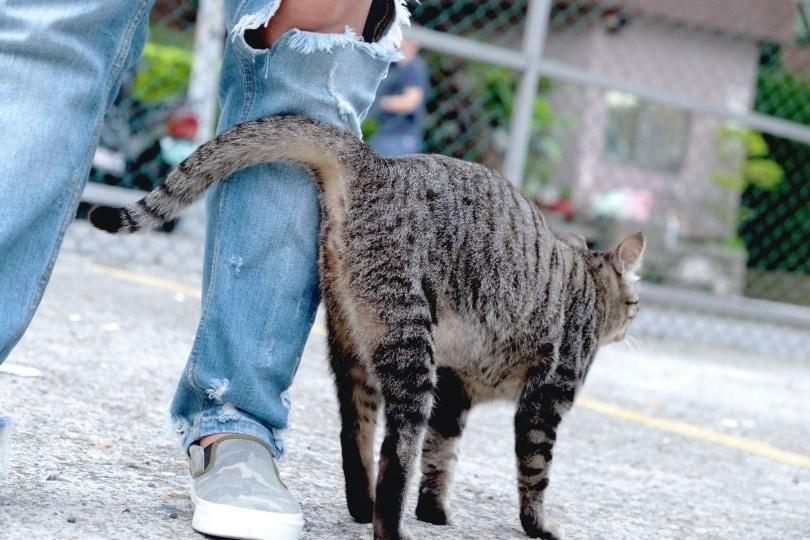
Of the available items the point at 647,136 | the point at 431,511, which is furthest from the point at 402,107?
the point at 647,136

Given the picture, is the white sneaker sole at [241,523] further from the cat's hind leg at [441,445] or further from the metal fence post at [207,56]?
the metal fence post at [207,56]

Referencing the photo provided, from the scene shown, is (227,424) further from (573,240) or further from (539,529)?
(573,240)

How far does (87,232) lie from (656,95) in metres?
3.52

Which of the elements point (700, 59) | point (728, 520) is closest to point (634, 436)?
point (728, 520)

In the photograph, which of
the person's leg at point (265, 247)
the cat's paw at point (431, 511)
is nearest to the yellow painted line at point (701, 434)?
the cat's paw at point (431, 511)

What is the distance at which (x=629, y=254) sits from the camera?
330 cm

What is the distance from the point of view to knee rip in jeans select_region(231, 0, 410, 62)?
237cm

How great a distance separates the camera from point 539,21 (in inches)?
265

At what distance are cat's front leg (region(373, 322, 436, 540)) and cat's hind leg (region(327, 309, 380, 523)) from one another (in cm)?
17

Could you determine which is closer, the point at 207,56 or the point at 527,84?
the point at 207,56

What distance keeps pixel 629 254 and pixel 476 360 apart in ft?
2.43

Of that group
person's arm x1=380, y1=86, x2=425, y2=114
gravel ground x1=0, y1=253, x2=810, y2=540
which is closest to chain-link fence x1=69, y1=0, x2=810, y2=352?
person's arm x1=380, y1=86, x2=425, y2=114

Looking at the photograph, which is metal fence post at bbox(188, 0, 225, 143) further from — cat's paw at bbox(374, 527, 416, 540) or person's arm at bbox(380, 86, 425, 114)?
cat's paw at bbox(374, 527, 416, 540)

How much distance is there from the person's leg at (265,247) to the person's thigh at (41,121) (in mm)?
312
